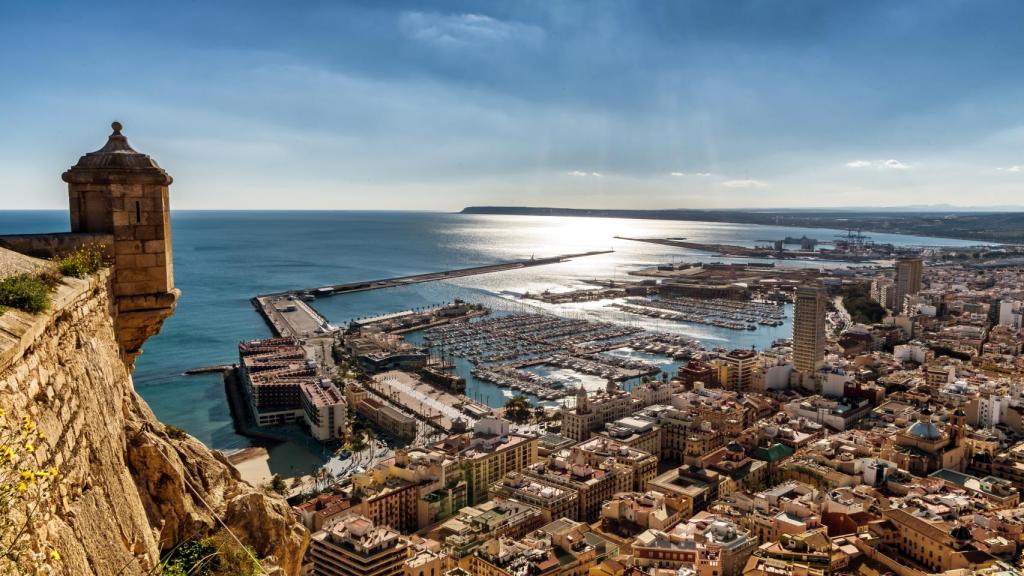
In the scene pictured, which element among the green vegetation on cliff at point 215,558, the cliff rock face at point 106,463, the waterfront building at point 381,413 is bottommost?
the waterfront building at point 381,413

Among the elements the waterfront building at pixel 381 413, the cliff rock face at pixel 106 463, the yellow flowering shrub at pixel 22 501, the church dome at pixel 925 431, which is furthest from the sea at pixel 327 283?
the yellow flowering shrub at pixel 22 501

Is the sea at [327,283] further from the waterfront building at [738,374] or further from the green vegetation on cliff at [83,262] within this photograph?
the green vegetation on cliff at [83,262]

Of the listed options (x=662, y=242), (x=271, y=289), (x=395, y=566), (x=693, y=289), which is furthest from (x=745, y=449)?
(x=662, y=242)

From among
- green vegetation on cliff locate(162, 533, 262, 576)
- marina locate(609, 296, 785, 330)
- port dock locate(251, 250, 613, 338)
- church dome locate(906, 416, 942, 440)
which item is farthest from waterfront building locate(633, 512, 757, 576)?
marina locate(609, 296, 785, 330)

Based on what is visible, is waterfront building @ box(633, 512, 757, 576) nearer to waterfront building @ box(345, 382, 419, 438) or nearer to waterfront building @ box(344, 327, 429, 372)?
waterfront building @ box(345, 382, 419, 438)

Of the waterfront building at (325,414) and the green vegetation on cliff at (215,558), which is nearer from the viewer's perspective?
the green vegetation on cliff at (215,558)

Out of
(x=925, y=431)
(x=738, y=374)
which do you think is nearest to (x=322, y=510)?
(x=925, y=431)
